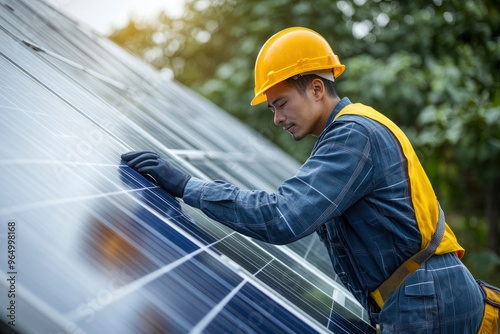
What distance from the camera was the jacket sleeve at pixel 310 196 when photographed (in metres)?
2.13

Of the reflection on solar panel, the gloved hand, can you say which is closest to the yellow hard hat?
the gloved hand

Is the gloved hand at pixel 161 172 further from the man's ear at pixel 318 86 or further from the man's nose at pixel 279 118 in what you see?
A: the man's ear at pixel 318 86

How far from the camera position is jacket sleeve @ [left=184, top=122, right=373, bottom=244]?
213 centimetres

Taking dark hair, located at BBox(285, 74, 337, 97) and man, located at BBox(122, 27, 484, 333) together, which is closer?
man, located at BBox(122, 27, 484, 333)

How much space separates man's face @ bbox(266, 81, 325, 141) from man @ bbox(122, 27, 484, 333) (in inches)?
7.8

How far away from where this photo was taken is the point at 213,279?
1873 millimetres

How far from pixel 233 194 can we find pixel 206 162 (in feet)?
6.42

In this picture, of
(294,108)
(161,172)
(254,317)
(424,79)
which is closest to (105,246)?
(254,317)

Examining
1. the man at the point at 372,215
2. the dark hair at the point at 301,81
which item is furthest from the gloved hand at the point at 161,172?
the dark hair at the point at 301,81

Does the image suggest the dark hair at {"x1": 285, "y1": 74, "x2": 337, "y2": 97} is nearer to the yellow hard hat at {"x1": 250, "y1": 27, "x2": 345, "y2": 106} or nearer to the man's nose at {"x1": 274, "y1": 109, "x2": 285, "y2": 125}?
the yellow hard hat at {"x1": 250, "y1": 27, "x2": 345, "y2": 106}

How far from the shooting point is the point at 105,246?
1.58m

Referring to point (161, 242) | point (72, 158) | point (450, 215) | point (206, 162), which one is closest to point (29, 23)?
point (206, 162)

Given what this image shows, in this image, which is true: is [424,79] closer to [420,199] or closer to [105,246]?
[420,199]

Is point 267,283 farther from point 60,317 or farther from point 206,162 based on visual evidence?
point 206,162
